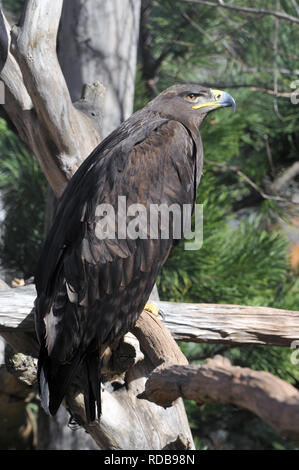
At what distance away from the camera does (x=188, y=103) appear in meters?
2.68

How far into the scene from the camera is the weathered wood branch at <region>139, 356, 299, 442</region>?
1.33 m

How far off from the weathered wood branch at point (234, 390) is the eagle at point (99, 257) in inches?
18.0

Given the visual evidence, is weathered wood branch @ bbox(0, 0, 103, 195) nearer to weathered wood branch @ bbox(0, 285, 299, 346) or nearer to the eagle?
the eagle

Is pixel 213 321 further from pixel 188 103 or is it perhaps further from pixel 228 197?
pixel 228 197

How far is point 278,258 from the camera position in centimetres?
383

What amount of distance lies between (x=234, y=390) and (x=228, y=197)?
283 cm

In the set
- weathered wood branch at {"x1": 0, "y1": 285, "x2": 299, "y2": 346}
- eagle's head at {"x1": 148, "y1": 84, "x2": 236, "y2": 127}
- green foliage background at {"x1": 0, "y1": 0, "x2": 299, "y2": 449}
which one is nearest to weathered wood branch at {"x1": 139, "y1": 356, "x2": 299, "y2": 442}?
weathered wood branch at {"x1": 0, "y1": 285, "x2": 299, "y2": 346}

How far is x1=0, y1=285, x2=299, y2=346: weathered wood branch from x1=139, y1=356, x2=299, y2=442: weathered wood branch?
0.63 metres

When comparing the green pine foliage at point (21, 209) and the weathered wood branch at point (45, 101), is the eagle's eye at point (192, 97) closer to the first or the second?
the weathered wood branch at point (45, 101)

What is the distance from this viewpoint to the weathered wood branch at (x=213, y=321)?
2328 mm

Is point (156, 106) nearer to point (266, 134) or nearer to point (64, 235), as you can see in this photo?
point (64, 235)

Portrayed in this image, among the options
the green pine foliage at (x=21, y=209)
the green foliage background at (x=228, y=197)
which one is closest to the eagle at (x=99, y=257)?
the green foliage background at (x=228, y=197)

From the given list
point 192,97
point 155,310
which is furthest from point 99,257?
point 192,97

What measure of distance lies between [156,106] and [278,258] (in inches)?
61.3
